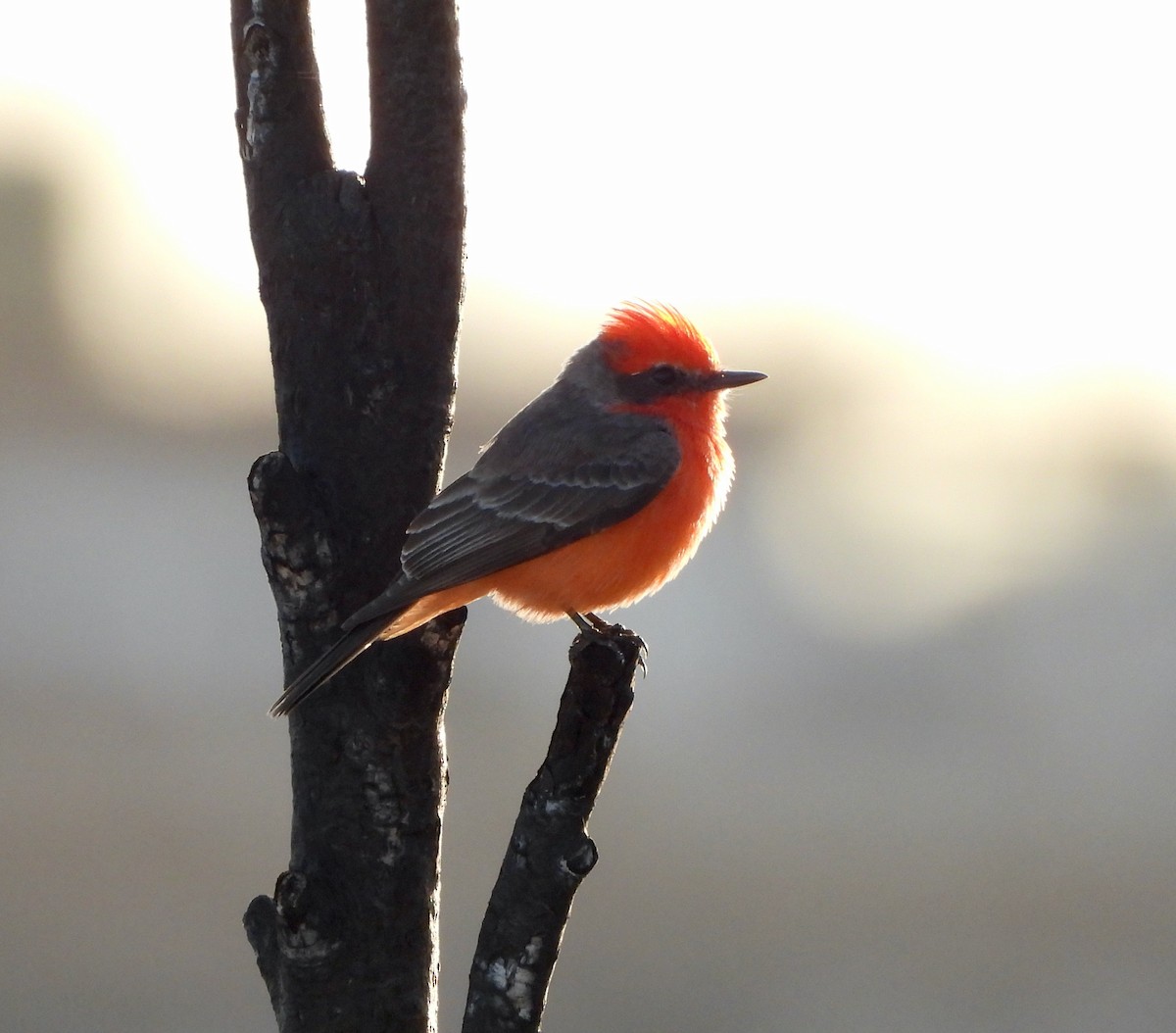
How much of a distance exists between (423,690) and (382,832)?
32 centimetres

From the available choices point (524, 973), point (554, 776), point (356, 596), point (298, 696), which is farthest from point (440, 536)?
point (524, 973)

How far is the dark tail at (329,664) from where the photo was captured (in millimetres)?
2734

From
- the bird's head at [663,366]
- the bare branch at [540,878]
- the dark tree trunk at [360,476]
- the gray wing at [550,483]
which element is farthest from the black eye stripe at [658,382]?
the bare branch at [540,878]

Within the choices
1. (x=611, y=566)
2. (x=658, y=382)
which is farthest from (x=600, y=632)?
(x=658, y=382)

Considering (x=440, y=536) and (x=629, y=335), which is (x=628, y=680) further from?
(x=629, y=335)

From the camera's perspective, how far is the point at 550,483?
441cm

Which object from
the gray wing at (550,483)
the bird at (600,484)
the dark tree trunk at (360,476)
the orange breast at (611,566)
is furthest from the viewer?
the orange breast at (611,566)

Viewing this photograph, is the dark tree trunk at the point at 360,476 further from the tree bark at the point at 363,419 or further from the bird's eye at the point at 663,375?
the bird's eye at the point at 663,375

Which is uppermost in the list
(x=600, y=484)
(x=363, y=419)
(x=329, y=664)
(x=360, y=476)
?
(x=600, y=484)

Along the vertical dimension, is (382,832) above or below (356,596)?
below

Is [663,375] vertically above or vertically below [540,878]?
above

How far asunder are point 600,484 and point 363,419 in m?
1.57

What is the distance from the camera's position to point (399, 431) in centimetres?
288

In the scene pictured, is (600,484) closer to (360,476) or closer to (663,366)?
(663,366)
